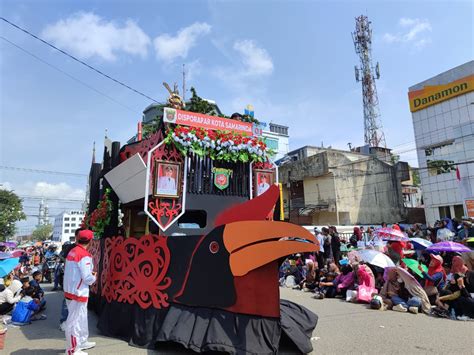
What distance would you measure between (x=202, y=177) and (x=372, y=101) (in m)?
31.5

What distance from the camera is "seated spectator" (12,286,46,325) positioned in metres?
6.66

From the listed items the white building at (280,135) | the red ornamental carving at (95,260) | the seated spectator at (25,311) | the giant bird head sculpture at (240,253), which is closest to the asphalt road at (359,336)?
the seated spectator at (25,311)

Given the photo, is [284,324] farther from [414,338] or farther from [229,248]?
[414,338]

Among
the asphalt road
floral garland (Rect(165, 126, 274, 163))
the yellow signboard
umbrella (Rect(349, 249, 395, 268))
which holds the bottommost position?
the asphalt road

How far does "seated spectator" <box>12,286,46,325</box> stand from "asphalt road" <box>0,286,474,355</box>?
0.63 feet

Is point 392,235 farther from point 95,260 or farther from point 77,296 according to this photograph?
point 77,296

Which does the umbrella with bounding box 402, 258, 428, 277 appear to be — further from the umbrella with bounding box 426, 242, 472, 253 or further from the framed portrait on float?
the framed portrait on float

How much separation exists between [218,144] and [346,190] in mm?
20663

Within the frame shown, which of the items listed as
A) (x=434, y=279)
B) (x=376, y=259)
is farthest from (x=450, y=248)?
(x=376, y=259)

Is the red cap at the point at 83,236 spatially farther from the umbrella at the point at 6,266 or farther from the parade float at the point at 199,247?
the umbrella at the point at 6,266

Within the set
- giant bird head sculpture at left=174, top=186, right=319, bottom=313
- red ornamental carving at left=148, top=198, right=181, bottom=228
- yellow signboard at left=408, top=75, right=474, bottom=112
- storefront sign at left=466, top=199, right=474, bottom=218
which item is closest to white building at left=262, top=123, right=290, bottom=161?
yellow signboard at left=408, top=75, right=474, bottom=112

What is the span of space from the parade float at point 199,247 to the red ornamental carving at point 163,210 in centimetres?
2

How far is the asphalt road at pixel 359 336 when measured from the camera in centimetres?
460

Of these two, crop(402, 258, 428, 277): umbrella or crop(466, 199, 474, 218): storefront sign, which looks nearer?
crop(402, 258, 428, 277): umbrella
